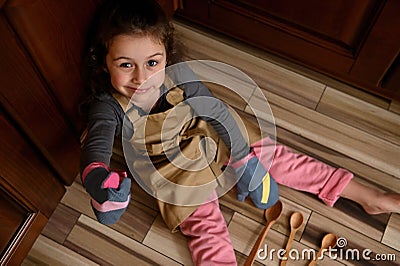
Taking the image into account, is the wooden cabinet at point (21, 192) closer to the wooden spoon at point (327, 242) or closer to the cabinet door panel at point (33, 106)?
the cabinet door panel at point (33, 106)

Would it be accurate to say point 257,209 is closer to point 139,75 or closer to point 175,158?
point 175,158

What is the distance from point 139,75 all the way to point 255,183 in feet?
1.21

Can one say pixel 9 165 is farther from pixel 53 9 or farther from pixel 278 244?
pixel 278 244

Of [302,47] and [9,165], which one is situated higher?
[302,47]

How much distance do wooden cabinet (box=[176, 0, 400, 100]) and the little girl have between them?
0.60 ft

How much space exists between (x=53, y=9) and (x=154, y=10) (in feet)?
0.72

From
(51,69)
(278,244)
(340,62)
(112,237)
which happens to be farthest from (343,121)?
(51,69)

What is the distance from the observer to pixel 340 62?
109 cm

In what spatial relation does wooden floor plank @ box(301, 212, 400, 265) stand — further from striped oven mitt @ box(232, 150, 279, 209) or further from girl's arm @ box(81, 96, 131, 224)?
girl's arm @ box(81, 96, 131, 224)

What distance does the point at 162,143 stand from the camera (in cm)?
98

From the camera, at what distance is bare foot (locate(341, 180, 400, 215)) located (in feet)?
3.43

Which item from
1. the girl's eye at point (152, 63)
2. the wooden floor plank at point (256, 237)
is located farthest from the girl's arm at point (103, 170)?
the wooden floor plank at point (256, 237)

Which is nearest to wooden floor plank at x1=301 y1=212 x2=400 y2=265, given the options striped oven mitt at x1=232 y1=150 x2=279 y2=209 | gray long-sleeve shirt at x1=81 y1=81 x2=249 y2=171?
striped oven mitt at x1=232 y1=150 x2=279 y2=209

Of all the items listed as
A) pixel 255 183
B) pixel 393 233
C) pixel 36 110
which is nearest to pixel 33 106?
pixel 36 110
